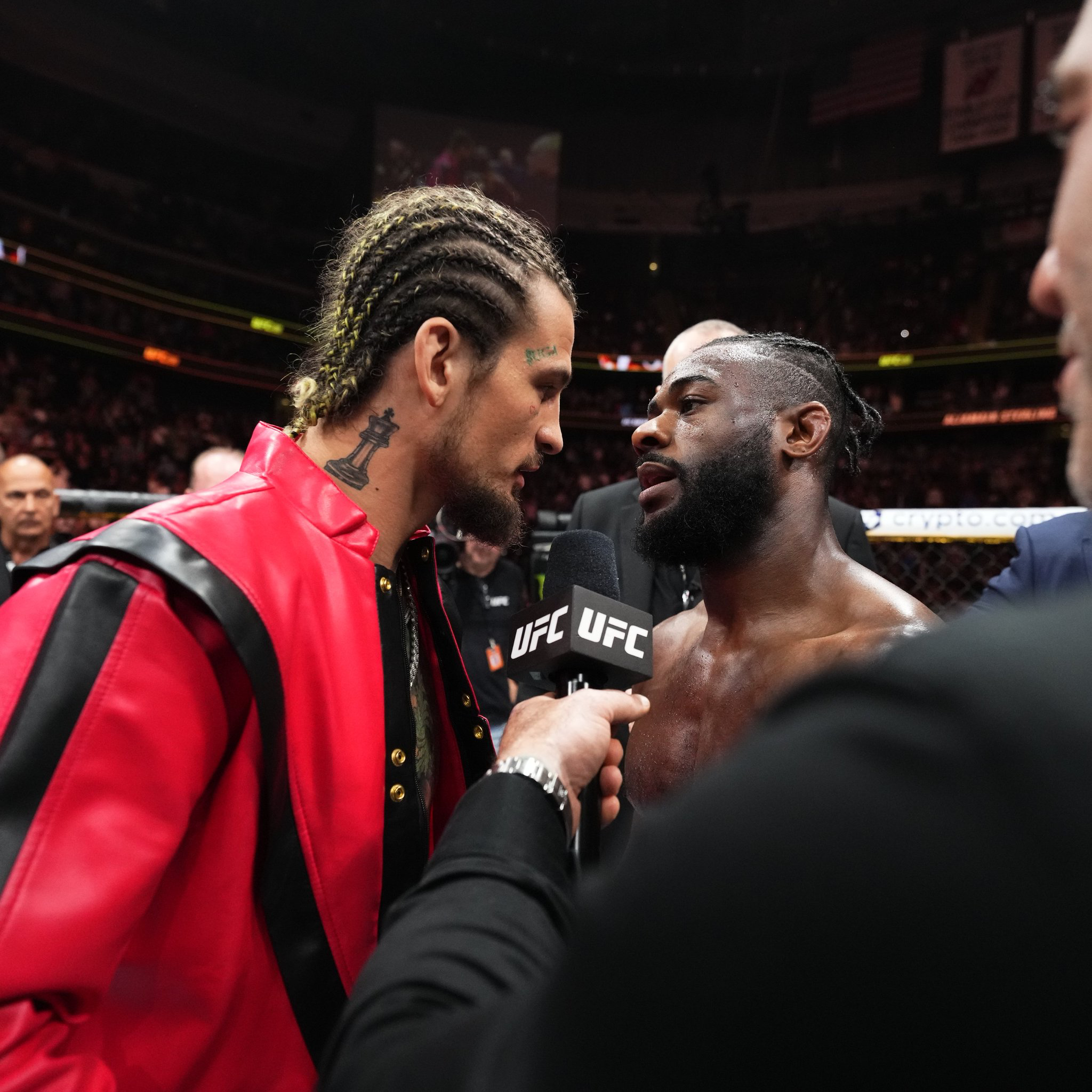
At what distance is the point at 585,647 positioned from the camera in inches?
38.4

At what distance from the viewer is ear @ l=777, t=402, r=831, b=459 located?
1787 millimetres

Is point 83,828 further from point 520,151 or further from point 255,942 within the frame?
point 520,151

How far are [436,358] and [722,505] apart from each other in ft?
2.26

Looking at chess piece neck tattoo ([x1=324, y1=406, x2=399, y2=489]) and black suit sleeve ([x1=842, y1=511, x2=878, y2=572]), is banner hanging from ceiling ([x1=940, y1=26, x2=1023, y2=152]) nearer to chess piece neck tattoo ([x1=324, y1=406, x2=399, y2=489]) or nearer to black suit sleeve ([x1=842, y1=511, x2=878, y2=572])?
black suit sleeve ([x1=842, y1=511, x2=878, y2=572])

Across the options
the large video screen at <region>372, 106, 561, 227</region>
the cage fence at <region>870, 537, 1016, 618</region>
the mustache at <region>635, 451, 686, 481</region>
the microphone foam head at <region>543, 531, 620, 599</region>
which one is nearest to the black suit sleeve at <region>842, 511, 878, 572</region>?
the mustache at <region>635, 451, 686, 481</region>

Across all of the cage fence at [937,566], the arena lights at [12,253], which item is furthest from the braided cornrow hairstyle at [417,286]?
the arena lights at [12,253]

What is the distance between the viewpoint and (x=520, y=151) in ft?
51.2

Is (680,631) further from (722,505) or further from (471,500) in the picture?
(471,500)

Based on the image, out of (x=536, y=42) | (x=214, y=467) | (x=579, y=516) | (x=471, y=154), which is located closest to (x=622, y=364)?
(x=471, y=154)

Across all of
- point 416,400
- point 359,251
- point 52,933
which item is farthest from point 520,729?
point 359,251

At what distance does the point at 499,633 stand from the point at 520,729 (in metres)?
3.85

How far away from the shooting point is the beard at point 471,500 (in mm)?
1301

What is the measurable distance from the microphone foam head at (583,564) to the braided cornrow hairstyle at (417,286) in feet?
0.90

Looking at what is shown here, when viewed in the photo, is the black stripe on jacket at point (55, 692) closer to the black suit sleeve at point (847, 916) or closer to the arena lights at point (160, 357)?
the black suit sleeve at point (847, 916)
